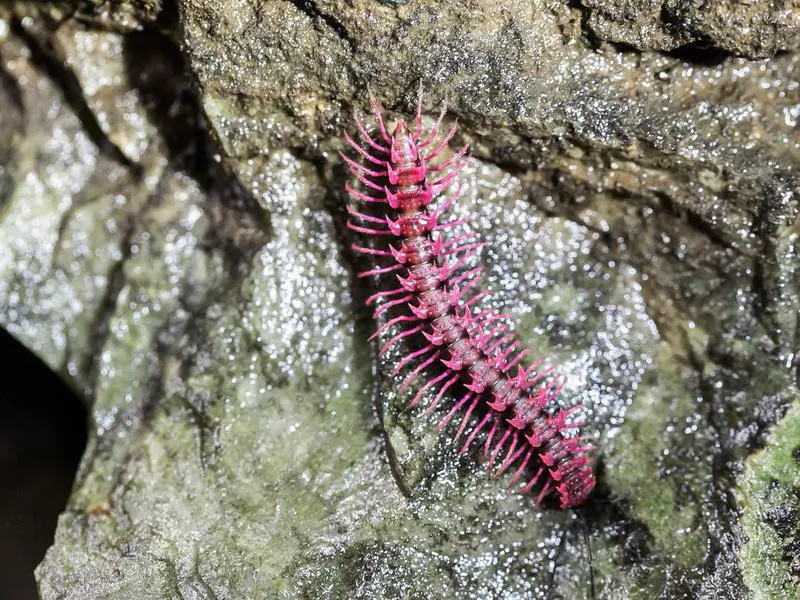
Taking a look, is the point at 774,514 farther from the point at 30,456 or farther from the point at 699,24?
the point at 30,456

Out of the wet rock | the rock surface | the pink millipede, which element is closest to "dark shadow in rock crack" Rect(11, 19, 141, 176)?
the rock surface

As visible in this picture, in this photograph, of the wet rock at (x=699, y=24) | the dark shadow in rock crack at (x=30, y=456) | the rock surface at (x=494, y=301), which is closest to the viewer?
the wet rock at (x=699, y=24)

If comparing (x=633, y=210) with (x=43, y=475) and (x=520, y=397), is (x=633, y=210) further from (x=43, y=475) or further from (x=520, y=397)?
(x=43, y=475)

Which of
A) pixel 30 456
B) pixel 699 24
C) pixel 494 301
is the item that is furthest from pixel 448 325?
pixel 30 456

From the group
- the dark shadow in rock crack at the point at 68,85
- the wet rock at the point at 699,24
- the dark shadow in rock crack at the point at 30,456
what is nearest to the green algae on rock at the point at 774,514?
the wet rock at the point at 699,24

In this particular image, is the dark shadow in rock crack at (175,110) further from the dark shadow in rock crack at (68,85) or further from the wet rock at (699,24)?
the wet rock at (699,24)

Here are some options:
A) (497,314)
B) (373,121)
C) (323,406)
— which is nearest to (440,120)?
(373,121)

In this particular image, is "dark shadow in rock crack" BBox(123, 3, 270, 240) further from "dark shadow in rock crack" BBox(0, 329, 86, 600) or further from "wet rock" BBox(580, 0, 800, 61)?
"wet rock" BBox(580, 0, 800, 61)
